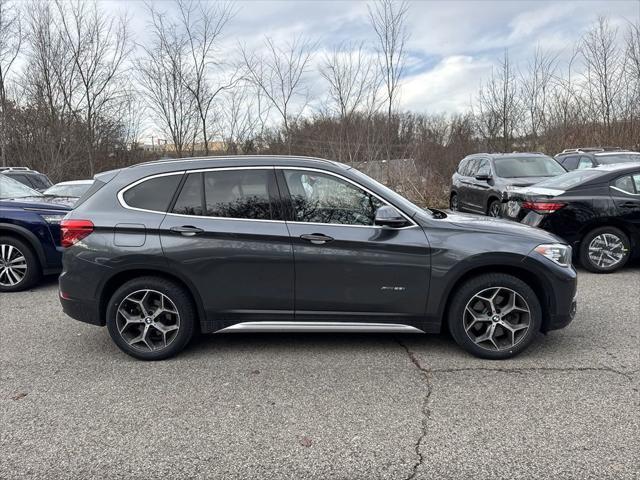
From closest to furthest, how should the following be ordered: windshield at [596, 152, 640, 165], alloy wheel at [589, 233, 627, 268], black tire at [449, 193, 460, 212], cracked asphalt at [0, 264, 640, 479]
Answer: cracked asphalt at [0, 264, 640, 479]
alloy wheel at [589, 233, 627, 268]
windshield at [596, 152, 640, 165]
black tire at [449, 193, 460, 212]

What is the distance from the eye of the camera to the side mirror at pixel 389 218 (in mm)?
4020

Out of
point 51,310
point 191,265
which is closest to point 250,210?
point 191,265

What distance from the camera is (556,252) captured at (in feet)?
13.7

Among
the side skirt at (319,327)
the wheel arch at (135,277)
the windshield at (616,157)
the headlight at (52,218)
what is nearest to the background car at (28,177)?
the headlight at (52,218)

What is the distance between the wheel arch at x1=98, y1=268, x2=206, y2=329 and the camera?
4.19 m

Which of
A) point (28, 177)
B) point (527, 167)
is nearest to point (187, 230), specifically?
point (527, 167)

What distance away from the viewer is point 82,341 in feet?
15.8

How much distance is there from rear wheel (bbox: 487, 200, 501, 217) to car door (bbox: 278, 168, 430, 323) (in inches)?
281

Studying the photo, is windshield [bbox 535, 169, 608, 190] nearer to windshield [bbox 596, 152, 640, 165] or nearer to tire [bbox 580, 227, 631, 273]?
tire [bbox 580, 227, 631, 273]

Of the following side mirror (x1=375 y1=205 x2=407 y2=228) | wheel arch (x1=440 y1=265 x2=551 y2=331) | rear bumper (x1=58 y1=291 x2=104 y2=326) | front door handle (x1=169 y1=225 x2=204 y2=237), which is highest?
side mirror (x1=375 y1=205 x2=407 y2=228)

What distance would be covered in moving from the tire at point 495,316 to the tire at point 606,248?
376cm

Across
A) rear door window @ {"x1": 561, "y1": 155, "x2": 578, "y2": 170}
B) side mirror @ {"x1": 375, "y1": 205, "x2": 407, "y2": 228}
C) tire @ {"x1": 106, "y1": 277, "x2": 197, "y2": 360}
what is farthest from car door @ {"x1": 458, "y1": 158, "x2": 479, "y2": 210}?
tire @ {"x1": 106, "y1": 277, "x2": 197, "y2": 360}

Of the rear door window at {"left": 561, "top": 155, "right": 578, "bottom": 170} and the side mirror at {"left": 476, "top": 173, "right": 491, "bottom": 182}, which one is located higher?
the rear door window at {"left": 561, "top": 155, "right": 578, "bottom": 170}

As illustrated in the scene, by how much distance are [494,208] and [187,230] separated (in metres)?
8.48
